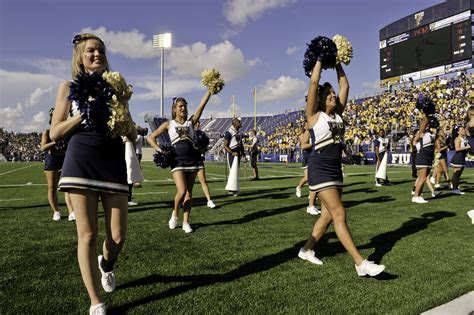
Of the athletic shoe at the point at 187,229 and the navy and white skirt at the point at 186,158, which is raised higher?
the navy and white skirt at the point at 186,158

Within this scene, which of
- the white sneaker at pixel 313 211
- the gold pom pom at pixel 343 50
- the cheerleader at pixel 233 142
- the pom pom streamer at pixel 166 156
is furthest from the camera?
the cheerleader at pixel 233 142

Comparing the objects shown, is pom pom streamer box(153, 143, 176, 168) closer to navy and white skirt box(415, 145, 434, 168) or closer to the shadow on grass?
the shadow on grass

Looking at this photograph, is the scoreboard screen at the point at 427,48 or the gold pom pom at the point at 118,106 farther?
the scoreboard screen at the point at 427,48

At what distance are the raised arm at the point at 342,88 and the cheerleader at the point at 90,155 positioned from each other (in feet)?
7.03

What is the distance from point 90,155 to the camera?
2.43m

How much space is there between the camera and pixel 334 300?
283 centimetres

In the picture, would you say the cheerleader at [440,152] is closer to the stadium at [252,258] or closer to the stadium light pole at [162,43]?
the stadium at [252,258]

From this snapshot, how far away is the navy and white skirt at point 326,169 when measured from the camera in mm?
3486

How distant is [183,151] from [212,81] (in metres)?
→ 1.07

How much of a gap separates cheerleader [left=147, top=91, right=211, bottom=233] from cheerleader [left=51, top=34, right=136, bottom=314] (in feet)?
8.21

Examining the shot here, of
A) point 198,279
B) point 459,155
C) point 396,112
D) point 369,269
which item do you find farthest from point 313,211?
point 396,112

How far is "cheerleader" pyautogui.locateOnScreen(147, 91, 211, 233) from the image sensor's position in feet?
16.9

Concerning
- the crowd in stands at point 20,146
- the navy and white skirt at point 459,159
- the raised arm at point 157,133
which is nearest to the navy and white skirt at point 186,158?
the raised arm at point 157,133

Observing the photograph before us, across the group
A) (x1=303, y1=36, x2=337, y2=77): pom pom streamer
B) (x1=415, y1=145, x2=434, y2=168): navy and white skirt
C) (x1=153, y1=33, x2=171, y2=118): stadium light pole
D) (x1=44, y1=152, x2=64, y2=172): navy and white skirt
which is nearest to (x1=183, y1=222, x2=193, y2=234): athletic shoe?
(x1=44, y1=152, x2=64, y2=172): navy and white skirt
